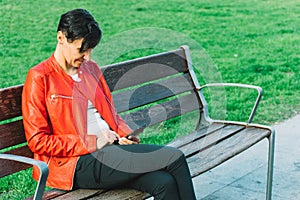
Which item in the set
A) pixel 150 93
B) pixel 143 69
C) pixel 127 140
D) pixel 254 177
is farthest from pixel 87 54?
pixel 254 177

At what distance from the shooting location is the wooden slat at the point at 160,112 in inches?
157

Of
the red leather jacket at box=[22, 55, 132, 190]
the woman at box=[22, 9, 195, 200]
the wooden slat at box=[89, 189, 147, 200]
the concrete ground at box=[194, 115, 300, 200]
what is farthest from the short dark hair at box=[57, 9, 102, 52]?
the concrete ground at box=[194, 115, 300, 200]

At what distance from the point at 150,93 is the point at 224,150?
0.71m

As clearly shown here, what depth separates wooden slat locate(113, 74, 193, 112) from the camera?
3.88m

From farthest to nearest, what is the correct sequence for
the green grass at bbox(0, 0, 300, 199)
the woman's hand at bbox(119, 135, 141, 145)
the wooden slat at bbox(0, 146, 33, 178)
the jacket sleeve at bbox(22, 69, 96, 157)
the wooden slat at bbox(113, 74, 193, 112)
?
the green grass at bbox(0, 0, 300, 199), the wooden slat at bbox(113, 74, 193, 112), the woman's hand at bbox(119, 135, 141, 145), the wooden slat at bbox(0, 146, 33, 178), the jacket sleeve at bbox(22, 69, 96, 157)

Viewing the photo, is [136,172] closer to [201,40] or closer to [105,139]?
[105,139]

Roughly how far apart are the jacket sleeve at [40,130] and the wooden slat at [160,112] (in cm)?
95

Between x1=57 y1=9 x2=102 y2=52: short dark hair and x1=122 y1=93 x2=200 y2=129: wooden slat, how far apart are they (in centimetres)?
104

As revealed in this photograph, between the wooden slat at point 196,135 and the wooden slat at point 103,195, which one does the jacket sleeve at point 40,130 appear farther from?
the wooden slat at point 196,135

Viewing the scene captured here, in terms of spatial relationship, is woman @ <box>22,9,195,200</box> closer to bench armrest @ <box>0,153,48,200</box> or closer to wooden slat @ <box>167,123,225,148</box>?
bench armrest @ <box>0,153,48,200</box>

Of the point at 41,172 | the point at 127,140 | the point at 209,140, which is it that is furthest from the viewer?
the point at 209,140

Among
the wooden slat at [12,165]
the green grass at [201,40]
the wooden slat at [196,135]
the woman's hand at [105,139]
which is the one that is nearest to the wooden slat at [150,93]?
the wooden slat at [196,135]

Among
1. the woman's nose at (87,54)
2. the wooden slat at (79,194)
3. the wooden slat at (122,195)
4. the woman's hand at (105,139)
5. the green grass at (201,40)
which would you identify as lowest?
the green grass at (201,40)

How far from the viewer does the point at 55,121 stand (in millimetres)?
3064
